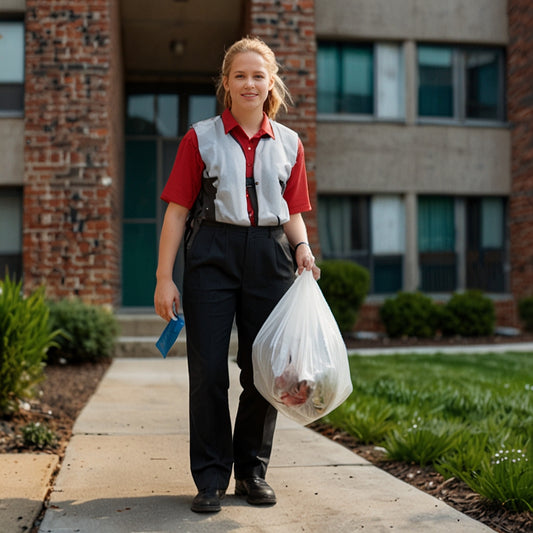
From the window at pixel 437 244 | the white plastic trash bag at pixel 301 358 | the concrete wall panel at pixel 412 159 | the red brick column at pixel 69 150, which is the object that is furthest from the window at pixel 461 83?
the white plastic trash bag at pixel 301 358

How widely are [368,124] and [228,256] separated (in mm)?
9777

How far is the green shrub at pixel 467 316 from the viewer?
11.6m

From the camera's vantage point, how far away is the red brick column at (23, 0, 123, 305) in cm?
1005

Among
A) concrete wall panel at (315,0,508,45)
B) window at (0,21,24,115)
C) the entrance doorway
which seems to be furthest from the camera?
the entrance doorway

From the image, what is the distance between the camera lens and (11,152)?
10781 mm

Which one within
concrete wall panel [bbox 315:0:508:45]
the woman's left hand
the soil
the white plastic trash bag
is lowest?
the soil

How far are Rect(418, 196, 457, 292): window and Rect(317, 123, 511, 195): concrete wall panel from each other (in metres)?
0.30

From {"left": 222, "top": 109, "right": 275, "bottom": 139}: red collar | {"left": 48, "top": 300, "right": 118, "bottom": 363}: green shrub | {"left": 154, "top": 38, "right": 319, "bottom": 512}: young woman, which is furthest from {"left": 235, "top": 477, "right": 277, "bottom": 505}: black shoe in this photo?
{"left": 48, "top": 300, "right": 118, "bottom": 363}: green shrub

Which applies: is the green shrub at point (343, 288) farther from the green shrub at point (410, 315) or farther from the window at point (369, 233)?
the window at point (369, 233)

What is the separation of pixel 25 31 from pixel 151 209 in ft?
12.3

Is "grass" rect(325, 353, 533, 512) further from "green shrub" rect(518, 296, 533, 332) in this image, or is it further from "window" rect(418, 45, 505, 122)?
"window" rect(418, 45, 505, 122)

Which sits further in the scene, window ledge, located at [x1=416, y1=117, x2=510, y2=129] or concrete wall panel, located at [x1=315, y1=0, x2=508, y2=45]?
window ledge, located at [x1=416, y1=117, x2=510, y2=129]

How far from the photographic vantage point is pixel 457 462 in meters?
3.66

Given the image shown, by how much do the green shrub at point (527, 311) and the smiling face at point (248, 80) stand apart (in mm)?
9916
